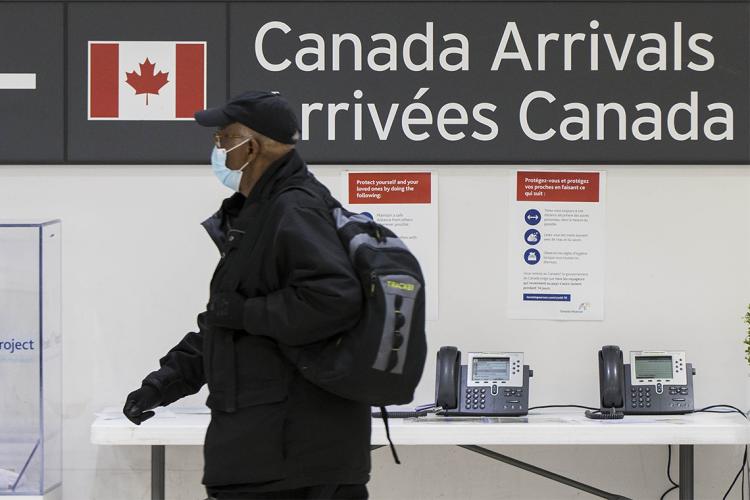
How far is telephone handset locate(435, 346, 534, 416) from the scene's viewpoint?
12.3ft

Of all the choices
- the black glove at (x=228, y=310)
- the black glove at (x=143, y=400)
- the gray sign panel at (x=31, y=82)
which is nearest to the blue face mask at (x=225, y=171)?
the black glove at (x=228, y=310)

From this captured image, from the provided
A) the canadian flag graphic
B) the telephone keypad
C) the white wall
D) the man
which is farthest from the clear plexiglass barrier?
the telephone keypad

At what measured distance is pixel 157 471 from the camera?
3799mm

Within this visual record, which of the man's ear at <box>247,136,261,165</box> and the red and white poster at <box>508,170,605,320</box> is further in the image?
the red and white poster at <box>508,170,605,320</box>

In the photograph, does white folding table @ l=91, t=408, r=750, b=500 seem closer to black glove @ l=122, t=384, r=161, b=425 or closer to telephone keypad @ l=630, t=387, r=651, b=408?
telephone keypad @ l=630, t=387, r=651, b=408

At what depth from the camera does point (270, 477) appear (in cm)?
206

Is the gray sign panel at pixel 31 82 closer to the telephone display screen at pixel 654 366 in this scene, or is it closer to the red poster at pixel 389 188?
the red poster at pixel 389 188

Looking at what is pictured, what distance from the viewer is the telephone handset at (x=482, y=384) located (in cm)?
375

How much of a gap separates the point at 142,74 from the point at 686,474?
8.14 feet

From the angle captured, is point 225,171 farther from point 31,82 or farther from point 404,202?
point 31,82

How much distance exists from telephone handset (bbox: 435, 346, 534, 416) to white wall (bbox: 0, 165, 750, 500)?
0.75 ft

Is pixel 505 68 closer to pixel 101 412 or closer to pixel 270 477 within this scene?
pixel 101 412

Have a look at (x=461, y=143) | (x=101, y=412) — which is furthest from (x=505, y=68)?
(x=101, y=412)

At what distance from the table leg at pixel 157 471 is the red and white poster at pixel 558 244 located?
139cm
